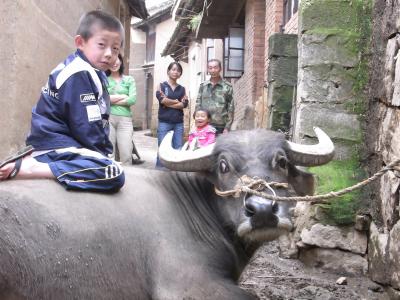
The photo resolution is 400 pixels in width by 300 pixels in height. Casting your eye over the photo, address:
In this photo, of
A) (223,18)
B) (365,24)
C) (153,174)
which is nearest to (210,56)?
(223,18)

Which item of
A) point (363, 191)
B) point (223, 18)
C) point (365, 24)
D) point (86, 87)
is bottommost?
point (363, 191)

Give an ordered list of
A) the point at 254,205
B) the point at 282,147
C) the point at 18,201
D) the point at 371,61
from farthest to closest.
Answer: the point at 371,61 < the point at 282,147 < the point at 254,205 < the point at 18,201

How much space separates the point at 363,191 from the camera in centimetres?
450

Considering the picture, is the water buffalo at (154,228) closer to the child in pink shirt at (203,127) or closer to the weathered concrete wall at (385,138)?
the weathered concrete wall at (385,138)

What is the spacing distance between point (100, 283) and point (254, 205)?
2.84 feet

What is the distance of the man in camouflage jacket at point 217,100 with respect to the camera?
704 cm

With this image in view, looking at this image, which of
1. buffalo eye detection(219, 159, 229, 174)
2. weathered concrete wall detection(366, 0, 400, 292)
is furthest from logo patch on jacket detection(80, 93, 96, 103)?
weathered concrete wall detection(366, 0, 400, 292)

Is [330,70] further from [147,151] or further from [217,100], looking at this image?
[147,151]

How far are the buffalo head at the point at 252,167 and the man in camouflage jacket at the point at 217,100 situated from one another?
3.66 m

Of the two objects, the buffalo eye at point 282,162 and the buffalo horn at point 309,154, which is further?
the buffalo horn at point 309,154

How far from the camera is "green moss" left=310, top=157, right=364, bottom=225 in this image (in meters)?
4.53

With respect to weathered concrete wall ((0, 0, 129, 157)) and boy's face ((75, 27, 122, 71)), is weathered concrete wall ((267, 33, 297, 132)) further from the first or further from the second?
boy's face ((75, 27, 122, 71))


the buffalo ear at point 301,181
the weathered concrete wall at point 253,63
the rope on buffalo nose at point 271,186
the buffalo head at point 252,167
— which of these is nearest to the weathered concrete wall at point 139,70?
the weathered concrete wall at point 253,63

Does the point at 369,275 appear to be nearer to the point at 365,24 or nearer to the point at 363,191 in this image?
the point at 363,191
